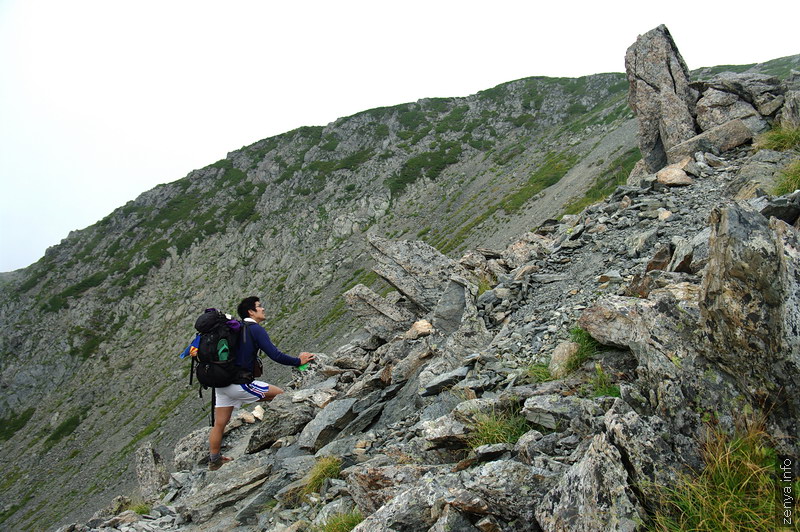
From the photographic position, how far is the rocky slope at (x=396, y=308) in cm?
493

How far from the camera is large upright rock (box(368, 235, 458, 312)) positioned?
57.0 ft

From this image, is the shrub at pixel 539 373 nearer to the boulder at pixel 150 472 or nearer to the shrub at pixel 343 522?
the shrub at pixel 343 522

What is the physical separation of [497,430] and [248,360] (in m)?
6.61

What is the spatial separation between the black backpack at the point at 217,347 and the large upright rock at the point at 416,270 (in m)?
8.32

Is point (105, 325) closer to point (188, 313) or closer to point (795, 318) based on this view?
point (188, 313)

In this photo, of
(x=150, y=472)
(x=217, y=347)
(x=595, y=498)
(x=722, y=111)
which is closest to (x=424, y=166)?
(x=722, y=111)

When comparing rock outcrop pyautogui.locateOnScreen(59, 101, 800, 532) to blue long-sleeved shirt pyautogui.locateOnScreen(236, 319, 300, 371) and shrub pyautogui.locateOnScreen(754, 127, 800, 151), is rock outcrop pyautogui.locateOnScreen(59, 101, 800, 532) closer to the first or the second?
shrub pyautogui.locateOnScreen(754, 127, 800, 151)

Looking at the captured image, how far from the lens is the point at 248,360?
10.3 meters

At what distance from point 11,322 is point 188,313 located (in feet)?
162

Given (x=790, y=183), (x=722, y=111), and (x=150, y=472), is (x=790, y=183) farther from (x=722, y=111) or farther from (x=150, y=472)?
(x=150, y=472)

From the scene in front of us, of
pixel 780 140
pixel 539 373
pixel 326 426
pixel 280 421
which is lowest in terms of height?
pixel 280 421

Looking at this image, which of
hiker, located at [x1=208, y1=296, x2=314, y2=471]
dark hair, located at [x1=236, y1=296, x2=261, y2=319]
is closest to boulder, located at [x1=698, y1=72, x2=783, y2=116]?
hiker, located at [x1=208, y1=296, x2=314, y2=471]

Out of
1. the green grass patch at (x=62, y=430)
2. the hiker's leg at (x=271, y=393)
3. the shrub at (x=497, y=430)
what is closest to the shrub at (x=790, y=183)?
the shrub at (x=497, y=430)

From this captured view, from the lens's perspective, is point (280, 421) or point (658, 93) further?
point (658, 93)
